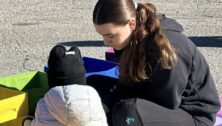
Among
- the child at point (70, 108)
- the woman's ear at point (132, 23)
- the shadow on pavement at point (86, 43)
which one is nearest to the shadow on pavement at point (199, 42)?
the shadow on pavement at point (86, 43)

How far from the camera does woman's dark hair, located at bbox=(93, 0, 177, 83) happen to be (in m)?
2.86

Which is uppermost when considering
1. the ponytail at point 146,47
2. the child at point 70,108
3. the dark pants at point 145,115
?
the ponytail at point 146,47

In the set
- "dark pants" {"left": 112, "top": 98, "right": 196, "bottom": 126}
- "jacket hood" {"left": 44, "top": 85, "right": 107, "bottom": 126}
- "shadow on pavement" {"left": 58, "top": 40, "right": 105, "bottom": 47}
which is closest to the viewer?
"jacket hood" {"left": 44, "top": 85, "right": 107, "bottom": 126}

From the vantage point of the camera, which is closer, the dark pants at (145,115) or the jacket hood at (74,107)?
the jacket hood at (74,107)

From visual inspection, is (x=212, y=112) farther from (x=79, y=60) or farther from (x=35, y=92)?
(x=35, y=92)

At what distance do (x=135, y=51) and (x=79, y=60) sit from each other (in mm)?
511

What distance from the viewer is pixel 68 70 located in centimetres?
324

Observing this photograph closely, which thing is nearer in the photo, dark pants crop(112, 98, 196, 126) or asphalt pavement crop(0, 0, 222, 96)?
dark pants crop(112, 98, 196, 126)

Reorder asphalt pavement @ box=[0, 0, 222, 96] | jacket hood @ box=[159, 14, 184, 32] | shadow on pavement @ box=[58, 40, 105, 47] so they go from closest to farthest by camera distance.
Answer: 1. jacket hood @ box=[159, 14, 184, 32]
2. asphalt pavement @ box=[0, 0, 222, 96]
3. shadow on pavement @ box=[58, 40, 105, 47]

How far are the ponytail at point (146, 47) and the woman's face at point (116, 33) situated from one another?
3 cm

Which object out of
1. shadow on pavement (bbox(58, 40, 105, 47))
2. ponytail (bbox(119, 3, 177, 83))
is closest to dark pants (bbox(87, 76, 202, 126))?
ponytail (bbox(119, 3, 177, 83))

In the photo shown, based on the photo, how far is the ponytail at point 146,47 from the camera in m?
2.85

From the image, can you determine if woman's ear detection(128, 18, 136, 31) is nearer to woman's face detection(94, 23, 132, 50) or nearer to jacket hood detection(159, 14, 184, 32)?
woman's face detection(94, 23, 132, 50)

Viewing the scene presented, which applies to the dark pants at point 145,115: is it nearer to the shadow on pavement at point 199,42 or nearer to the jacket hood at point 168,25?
the jacket hood at point 168,25
